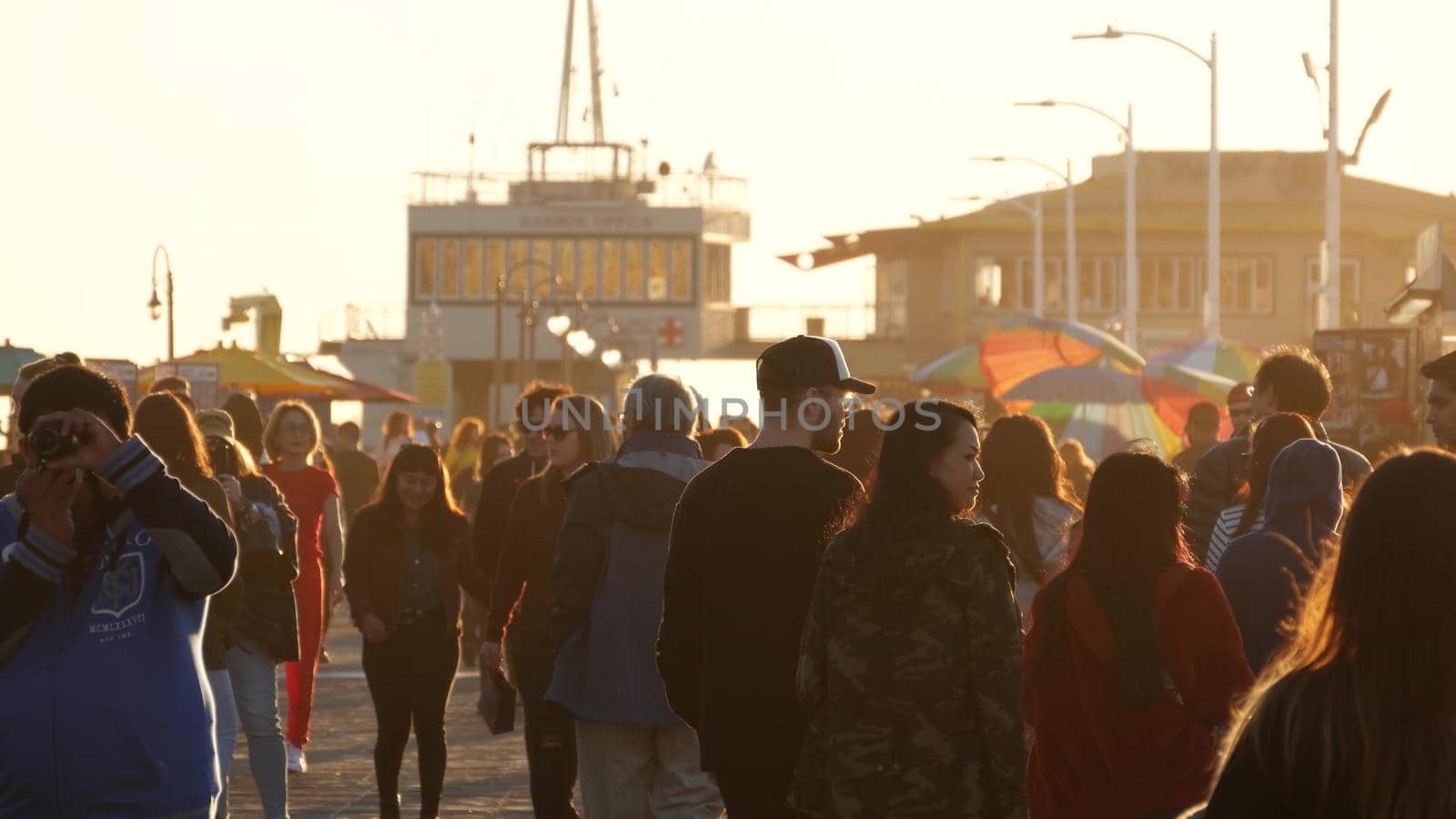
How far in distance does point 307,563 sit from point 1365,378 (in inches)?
315

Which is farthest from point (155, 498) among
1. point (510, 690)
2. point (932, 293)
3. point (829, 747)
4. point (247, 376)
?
point (932, 293)

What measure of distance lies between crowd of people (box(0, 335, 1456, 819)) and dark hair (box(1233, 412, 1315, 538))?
1cm

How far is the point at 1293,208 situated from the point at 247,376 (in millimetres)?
56217

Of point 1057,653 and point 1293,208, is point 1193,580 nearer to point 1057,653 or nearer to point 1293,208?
point 1057,653

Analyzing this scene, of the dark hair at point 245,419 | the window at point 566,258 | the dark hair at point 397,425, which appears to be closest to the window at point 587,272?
the window at point 566,258

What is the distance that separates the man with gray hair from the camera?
28.4 feet

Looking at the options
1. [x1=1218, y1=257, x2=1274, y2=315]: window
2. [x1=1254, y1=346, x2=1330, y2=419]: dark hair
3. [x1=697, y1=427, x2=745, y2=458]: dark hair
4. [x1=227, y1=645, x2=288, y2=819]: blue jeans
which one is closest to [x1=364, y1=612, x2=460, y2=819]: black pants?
[x1=227, y1=645, x2=288, y2=819]: blue jeans

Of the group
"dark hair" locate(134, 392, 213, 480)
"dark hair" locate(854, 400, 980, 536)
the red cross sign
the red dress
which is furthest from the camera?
the red cross sign

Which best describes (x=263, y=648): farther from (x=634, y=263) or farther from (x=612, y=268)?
(x=612, y=268)

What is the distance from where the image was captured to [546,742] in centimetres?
1005

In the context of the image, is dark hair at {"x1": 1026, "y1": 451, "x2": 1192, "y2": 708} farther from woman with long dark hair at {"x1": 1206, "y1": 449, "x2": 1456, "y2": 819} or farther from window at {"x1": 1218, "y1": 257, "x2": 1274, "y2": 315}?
window at {"x1": 1218, "y1": 257, "x2": 1274, "y2": 315}

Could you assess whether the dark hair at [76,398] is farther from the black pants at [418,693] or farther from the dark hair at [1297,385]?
the black pants at [418,693]

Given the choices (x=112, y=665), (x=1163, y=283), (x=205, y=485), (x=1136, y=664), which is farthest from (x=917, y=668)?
(x=1163, y=283)

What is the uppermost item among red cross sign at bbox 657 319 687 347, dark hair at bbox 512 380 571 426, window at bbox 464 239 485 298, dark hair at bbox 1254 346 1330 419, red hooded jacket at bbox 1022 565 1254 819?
window at bbox 464 239 485 298
